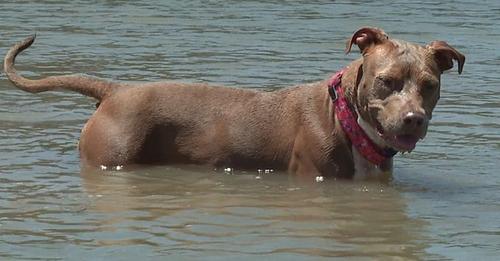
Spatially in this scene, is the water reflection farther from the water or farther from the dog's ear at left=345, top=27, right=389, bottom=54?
the dog's ear at left=345, top=27, right=389, bottom=54

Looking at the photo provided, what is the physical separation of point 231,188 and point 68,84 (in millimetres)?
1701

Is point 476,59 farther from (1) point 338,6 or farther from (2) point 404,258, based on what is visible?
(2) point 404,258

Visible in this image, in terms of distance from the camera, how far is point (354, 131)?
8.98 m

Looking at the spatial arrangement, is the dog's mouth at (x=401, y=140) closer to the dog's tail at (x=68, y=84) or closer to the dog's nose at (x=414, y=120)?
the dog's nose at (x=414, y=120)

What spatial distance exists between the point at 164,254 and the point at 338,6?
1421cm

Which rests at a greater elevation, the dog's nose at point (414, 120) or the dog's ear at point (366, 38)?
the dog's ear at point (366, 38)

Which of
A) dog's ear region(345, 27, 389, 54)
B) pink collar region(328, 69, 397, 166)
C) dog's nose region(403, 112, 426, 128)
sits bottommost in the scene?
pink collar region(328, 69, 397, 166)

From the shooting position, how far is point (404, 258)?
7012 millimetres

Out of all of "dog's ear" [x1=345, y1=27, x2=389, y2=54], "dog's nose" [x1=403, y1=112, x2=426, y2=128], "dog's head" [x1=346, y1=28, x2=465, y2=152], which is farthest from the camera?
"dog's ear" [x1=345, y1=27, x2=389, y2=54]

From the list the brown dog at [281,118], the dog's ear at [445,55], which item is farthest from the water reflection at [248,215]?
the dog's ear at [445,55]

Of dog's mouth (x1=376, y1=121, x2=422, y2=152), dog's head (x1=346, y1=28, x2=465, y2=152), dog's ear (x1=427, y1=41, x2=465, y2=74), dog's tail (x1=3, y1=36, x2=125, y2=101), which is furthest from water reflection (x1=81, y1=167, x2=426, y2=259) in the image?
dog's ear (x1=427, y1=41, x2=465, y2=74)

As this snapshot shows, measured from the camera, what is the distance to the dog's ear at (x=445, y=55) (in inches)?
349

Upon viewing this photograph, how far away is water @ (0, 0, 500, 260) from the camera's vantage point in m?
7.23

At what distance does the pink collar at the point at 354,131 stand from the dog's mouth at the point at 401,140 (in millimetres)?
218
